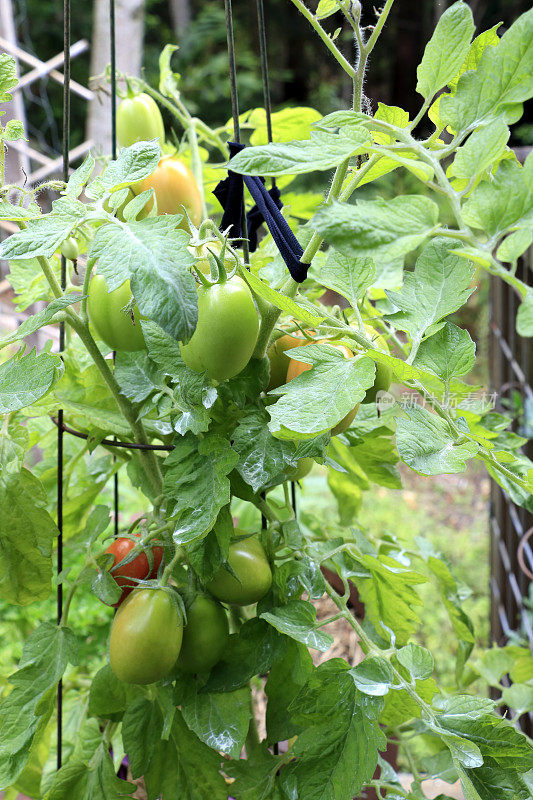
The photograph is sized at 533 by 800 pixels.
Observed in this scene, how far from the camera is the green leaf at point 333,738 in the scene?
399 mm

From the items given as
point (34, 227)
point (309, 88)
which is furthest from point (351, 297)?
point (309, 88)

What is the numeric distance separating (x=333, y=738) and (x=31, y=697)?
205 mm

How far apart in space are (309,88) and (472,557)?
14.4 ft

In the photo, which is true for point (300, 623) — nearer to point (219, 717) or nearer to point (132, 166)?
point (219, 717)

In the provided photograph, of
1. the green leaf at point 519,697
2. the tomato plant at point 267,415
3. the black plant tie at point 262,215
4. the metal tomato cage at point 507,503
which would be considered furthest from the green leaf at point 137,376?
the metal tomato cage at point 507,503

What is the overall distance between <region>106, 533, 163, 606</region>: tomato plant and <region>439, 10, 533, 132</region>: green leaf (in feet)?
1.06

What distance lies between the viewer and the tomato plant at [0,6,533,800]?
307 mm

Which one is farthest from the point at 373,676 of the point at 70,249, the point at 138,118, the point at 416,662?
the point at 138,118

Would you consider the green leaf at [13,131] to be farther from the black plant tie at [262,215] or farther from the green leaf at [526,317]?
the green leaf at [526,317]

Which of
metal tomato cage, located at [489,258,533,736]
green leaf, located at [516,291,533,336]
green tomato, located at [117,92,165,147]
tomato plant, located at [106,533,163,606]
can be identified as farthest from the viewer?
metal tomato cage, located at [489,258,533,736]

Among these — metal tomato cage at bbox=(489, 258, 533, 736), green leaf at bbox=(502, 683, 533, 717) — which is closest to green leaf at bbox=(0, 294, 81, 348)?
green leaf at bbox=(502, 683, 533, 717)

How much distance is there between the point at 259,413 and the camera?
427 millimetres

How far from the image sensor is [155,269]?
31 centimetres

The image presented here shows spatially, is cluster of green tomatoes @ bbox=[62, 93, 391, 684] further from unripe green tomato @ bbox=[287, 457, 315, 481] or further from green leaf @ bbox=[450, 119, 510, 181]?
green leaf @ bbox=[450, 119, 510, 181]
